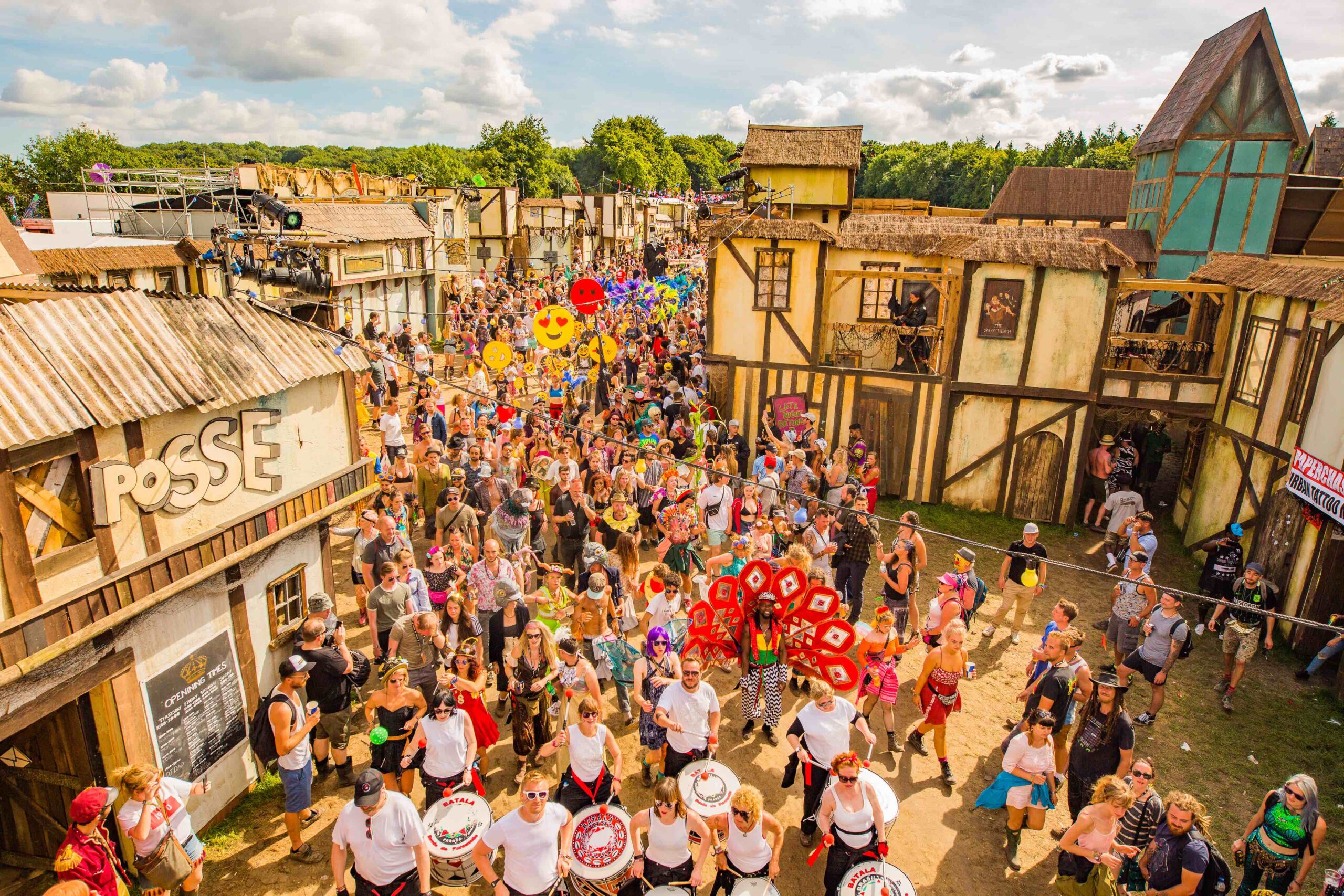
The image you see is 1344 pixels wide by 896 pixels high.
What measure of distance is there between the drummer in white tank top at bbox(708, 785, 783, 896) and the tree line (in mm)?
24448

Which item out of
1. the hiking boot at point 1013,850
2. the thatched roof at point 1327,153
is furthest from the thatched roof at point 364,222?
the thatched roof at point 1327,153

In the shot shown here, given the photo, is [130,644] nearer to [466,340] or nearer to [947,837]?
[947,837]

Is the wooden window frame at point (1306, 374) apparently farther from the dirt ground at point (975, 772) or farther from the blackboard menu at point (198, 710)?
the blackboard menu at point (198, 710)

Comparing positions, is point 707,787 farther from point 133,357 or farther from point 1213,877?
point 133,357

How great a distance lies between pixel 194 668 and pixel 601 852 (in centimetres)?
373

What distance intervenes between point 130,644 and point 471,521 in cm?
367

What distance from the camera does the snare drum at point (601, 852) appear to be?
472 centimetres

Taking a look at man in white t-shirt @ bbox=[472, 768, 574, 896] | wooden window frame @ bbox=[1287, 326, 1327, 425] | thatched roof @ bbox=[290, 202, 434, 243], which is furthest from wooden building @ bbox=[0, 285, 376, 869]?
thatched roof @ bbox=[290, 202, 434, 243]

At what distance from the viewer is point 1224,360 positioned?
12086 mm

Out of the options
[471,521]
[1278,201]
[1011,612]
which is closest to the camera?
[471,521]

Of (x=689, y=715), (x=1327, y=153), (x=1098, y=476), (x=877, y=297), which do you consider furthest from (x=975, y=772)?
(x=1327, y=153)

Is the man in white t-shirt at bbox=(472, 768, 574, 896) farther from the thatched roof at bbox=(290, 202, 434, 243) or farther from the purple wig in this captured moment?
the thatched roof at bbox=(290, 202, 434, 243)

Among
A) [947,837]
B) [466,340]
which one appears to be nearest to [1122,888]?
[947,837]

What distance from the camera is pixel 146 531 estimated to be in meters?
5.37
